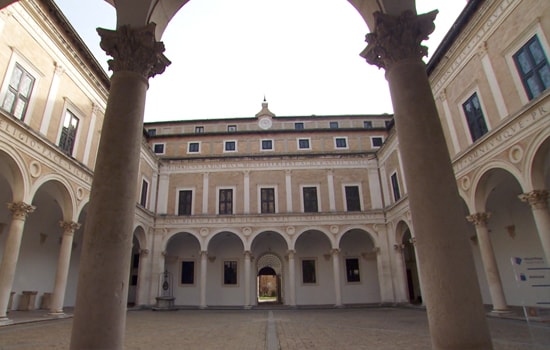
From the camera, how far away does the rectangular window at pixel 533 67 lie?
1020 centimetres

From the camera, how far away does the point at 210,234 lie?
2248 centimetres

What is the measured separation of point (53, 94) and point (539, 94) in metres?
17.6

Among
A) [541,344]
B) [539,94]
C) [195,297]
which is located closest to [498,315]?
[541,344]

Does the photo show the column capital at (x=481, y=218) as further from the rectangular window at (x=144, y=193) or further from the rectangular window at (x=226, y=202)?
the rectangular window at (x=144, y=193)

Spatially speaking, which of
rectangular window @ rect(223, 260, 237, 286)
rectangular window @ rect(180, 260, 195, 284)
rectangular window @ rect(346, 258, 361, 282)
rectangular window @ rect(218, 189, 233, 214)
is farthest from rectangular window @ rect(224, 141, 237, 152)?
rectangular window @ rect(346, 258, 361, 282)

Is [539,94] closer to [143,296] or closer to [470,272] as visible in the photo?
[470,272]

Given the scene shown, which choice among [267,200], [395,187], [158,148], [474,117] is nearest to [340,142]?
[395,187]

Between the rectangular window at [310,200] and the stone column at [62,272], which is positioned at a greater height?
the rectangular window at [310,200]

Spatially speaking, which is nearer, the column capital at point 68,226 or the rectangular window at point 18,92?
the rectangular window at point 18,92

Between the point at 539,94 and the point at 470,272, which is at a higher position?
the point at 539,94

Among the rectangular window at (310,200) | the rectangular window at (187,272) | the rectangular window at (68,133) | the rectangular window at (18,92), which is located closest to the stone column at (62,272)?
the rectangular window at (68,133)

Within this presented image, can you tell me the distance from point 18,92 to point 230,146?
50.8 ft

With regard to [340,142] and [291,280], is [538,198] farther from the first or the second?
[340,142]

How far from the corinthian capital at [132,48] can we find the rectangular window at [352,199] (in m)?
19.9
